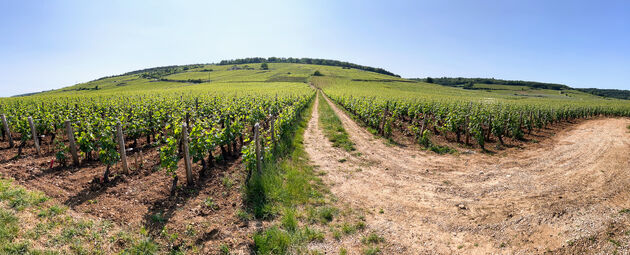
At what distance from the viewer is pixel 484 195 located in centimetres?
704

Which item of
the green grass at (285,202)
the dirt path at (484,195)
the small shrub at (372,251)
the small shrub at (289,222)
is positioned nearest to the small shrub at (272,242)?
the green grass at (285,202)

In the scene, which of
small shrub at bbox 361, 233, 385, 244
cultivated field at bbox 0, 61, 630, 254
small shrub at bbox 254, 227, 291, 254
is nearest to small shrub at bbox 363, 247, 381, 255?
cultivated field at bbox 0, 61, 630, 254

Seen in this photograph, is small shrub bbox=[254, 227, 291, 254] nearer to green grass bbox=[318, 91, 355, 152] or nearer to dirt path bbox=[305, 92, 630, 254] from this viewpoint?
dirt path bbox=[305, 92, 630, 254]

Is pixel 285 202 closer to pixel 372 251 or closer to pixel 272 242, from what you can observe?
pixel 272 242

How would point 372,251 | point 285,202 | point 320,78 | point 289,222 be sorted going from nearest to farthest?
point 372,251 < point 289,222 < point 285,202 < point 320,78

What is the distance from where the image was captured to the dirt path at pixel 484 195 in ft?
16.5

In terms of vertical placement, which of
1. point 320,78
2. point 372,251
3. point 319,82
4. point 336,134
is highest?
point 320,78

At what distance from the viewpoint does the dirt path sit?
16.5ft

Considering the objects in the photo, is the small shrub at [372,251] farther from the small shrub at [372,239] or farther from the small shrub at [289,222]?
the small shrub at [289,222]

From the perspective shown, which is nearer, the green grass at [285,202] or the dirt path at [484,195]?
the green grass at [285,202]

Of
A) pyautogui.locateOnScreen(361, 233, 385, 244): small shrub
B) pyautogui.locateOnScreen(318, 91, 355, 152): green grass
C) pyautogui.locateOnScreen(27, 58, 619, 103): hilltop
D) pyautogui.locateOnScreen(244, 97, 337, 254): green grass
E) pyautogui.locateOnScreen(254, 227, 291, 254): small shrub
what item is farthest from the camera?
pyautogui.locateOnScreen(27, 58, 619, 103): hilltop

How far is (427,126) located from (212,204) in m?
16.1

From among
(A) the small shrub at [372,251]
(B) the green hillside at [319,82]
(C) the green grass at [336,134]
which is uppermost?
(B) the green hillside at [319,82]

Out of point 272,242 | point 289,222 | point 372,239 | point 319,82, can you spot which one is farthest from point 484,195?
point 319,82
